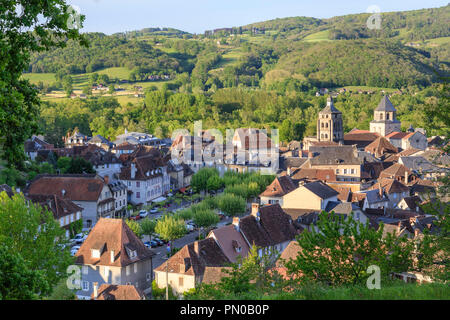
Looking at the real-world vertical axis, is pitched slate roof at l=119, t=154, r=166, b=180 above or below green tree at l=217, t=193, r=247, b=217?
above

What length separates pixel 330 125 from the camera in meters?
97.9

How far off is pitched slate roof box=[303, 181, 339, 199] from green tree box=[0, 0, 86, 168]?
37.1 metres

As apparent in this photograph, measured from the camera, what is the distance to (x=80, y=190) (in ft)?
174

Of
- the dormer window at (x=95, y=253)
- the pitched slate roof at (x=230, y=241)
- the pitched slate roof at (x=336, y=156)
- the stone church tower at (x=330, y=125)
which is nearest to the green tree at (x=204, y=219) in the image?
the pitched slate roof at (x=230, y=241)

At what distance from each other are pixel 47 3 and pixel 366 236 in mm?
12457

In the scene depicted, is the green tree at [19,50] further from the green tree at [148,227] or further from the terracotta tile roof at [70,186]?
the terracotta tile roof at [70,186]

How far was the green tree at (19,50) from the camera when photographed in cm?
1209

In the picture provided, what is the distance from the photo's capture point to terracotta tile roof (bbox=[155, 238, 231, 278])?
29859 mm

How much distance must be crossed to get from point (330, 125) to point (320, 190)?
4985cm

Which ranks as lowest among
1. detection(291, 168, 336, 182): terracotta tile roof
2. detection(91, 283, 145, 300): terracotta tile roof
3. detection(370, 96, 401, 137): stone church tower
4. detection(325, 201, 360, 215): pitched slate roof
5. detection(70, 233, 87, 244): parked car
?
detection(70, 233, 87, 244): parked car

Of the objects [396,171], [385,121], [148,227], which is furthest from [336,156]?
[385,121]

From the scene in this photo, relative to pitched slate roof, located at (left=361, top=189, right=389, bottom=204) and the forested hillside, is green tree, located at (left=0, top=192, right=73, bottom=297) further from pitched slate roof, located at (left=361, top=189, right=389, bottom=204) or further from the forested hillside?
the forested hillside

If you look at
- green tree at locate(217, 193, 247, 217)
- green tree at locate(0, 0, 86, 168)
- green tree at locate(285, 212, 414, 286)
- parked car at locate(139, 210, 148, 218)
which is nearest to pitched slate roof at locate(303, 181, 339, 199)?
green tree at locate(217, 193, 247, 217)

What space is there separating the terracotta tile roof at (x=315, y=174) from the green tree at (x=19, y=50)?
174ft
